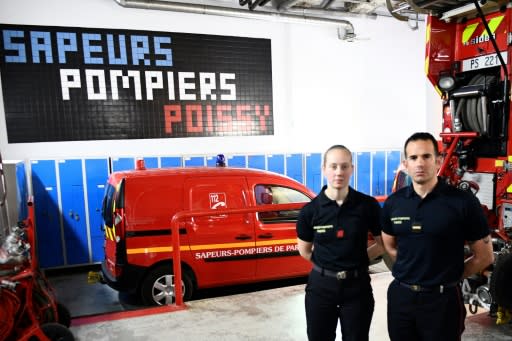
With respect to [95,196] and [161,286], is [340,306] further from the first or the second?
[95,196]

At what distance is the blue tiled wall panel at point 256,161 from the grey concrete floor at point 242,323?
3.84 m

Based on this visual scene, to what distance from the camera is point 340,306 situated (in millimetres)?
2258

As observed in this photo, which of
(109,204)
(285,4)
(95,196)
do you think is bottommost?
(95,196)

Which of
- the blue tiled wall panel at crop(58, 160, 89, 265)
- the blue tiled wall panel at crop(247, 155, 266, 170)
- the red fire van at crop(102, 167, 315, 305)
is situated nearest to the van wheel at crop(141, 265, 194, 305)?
the red fire van at crop(102, 167, 315, 305)

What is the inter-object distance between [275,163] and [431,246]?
608 cm

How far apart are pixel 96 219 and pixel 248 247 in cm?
352

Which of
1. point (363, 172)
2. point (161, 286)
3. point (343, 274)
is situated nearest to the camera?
point (343, 274)

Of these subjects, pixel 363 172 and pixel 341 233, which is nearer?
pixel 341 233

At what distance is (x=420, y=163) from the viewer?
210 cm

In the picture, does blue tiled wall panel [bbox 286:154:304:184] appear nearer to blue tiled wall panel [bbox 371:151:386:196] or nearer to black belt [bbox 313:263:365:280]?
blue tiled wall panel [bbox 371:151:386:196]

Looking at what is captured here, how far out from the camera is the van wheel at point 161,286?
4.70 metres

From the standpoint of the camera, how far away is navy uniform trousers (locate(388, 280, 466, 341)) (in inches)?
81.3

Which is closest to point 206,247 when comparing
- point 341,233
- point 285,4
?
point 341,233

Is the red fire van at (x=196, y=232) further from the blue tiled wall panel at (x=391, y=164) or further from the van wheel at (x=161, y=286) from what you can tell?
the blue tiled wall panel at (x=391, y=164)
